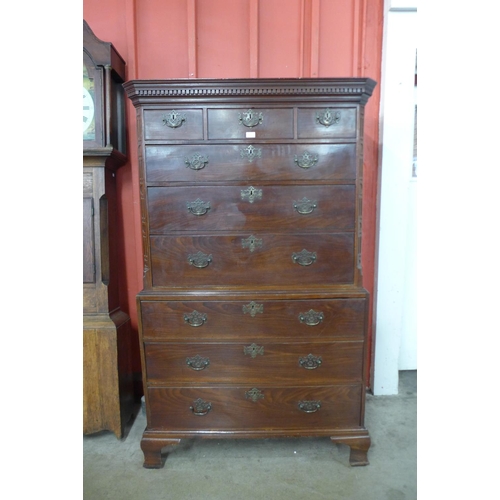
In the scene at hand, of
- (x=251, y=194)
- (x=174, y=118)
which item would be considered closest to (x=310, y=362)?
(x=251, y=194)

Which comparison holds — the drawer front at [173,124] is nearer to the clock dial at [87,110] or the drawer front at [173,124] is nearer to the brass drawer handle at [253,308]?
the clock dial at [87,110]

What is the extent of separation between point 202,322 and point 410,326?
1.72 meters

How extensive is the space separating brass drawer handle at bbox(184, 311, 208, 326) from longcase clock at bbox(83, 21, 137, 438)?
0.51m

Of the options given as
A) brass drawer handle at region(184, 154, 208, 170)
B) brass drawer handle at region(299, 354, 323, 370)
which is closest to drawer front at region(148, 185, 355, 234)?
brass drawer handle at region(184, 154, 208, 170)

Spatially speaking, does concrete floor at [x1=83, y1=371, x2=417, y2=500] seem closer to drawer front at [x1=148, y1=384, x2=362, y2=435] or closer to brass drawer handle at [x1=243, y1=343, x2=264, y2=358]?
drawer front at [x1=148, y1=384, x2=362, y2=435]

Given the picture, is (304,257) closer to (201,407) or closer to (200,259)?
(200,259)

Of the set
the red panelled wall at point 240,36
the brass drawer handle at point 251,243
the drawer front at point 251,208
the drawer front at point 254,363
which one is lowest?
the drawer front at point 254,363

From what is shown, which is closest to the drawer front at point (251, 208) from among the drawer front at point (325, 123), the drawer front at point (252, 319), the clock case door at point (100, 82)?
the drawer front at point (325, 123)

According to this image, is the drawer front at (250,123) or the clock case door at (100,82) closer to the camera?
the drawer front at (250,123)

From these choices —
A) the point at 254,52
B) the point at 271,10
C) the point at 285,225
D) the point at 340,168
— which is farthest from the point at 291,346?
the point at 271,10

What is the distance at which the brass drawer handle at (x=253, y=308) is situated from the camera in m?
1.54

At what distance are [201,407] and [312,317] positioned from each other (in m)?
0.75

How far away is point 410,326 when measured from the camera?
2.38 metres

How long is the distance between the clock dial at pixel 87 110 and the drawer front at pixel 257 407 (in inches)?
60.4
